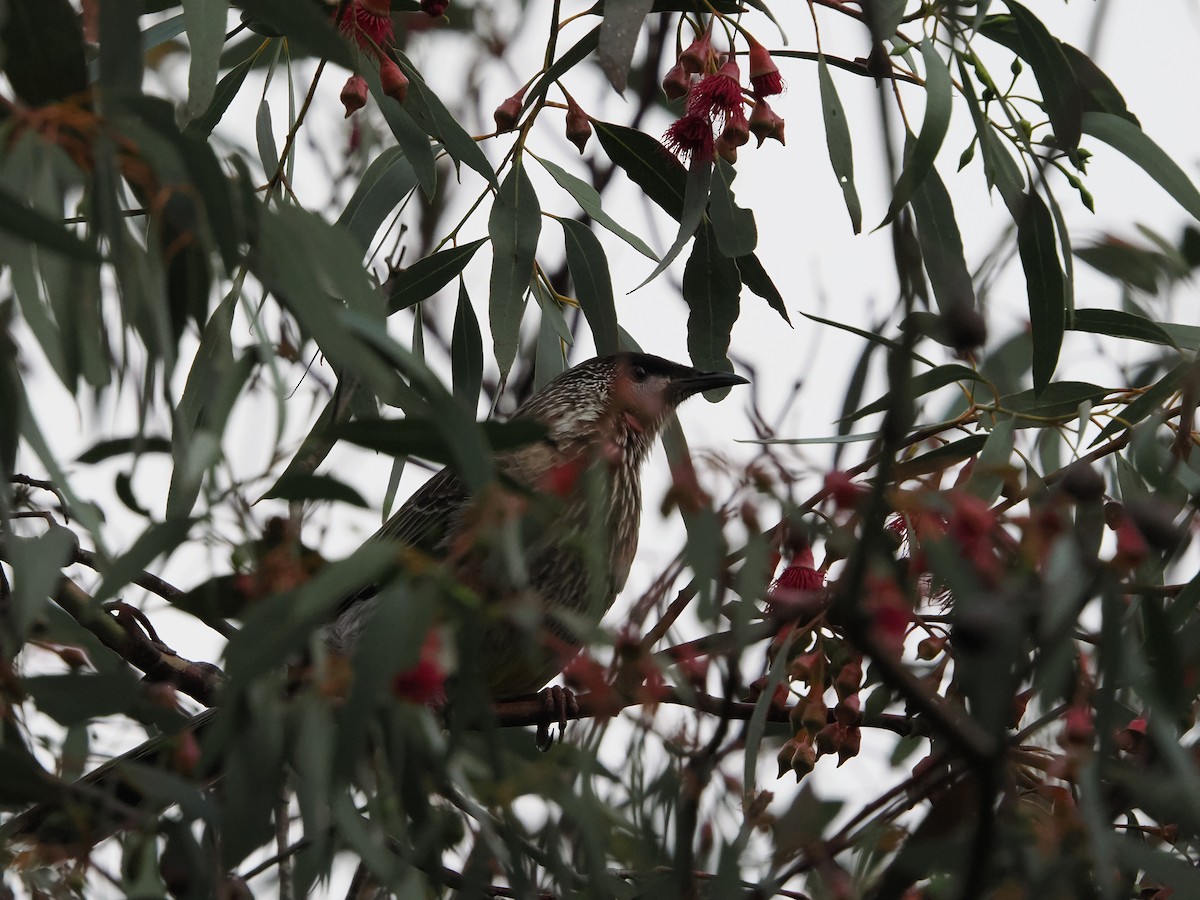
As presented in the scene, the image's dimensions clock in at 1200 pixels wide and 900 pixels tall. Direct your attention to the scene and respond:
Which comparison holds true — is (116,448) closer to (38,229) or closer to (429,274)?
(38,229)

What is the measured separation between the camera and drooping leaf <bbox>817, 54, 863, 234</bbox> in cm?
230

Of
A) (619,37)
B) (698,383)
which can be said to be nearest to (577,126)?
(619,37)

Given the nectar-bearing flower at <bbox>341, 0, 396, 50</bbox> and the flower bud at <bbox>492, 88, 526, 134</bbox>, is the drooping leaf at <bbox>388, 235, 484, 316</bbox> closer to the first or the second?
the flower bud at <bbox>492, 88, 526, 134</bbox>

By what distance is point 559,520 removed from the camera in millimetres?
1637

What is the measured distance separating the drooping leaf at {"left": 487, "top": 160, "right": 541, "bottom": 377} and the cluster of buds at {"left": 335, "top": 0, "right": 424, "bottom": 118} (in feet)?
0.91

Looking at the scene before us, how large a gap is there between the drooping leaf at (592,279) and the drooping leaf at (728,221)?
0.30m

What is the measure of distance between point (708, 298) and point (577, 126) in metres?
0.41

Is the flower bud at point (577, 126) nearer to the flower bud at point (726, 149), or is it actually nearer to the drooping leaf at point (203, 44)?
the flower bud at point (726, 149)

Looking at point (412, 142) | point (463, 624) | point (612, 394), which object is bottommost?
point (463, 624)

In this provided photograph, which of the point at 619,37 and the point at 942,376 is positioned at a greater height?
the point at 619,37

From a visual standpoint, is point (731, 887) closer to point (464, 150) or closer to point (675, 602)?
point (675, 602)

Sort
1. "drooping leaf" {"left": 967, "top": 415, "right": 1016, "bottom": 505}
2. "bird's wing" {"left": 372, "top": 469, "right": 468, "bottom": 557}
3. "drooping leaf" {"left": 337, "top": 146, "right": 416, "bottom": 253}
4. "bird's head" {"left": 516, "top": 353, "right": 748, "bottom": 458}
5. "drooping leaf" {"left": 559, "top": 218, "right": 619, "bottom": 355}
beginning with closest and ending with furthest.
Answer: "drooping leaf" {"left": 967, "top": 415, "right": 1016, "bottom": 505} → "drooping leaf" {"left": 337, "top": 146, "right": 416, "bottom": 253} → "drooping leaf" {"left": 559, "top": 218, "right": 619, "bottom": 355} → "bird's wing" {"left": 372, "top": 469, "right": 468, "bottom": 557} → "bird's head" {"left": 516, "top": 353, "right": 748, "bottom": 458}

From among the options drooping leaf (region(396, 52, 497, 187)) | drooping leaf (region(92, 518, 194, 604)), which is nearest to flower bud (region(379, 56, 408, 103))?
drooping leaf (region(396, 52, 497, 187))

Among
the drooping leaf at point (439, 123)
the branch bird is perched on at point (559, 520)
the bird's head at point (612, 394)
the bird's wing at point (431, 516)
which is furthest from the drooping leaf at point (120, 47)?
the bird's head at point (612, 394)
